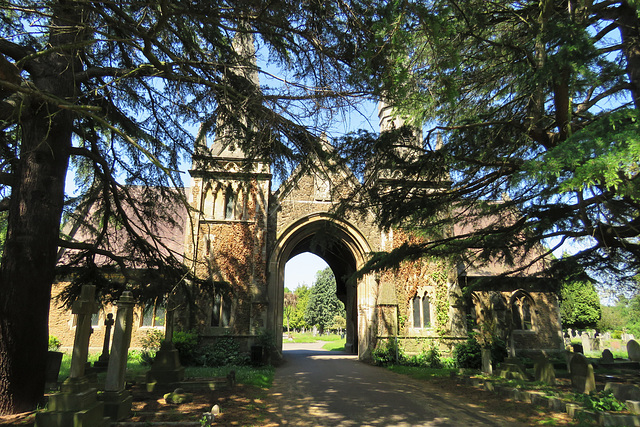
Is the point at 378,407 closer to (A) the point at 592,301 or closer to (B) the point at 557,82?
(B) the point at 557,82

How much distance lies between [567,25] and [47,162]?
8.35m

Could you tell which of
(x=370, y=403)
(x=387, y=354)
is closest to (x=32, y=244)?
(x=370, y=403)

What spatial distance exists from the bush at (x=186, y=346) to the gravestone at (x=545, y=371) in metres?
11.0

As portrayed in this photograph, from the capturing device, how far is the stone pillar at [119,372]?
6164mm

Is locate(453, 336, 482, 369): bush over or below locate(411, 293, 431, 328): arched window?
below

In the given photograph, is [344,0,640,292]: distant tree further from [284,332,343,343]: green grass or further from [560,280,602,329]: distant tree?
[284,332,343,343]: green grass

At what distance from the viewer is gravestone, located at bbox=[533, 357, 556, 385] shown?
32.1 feet

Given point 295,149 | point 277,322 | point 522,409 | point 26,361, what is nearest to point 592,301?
point 277,322

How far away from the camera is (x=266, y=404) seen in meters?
7.75

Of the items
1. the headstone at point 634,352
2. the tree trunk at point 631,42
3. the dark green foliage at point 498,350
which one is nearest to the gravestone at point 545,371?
the dark green foliage at point 498,350

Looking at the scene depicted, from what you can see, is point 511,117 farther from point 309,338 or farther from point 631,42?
point 309,338

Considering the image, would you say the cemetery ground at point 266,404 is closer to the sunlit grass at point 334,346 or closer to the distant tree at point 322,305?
the sunlit grass at point 334,346

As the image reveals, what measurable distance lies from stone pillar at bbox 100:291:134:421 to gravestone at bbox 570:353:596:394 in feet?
29.7

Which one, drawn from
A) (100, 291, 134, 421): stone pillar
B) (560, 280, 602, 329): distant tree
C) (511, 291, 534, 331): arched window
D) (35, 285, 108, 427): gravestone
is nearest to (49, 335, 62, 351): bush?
(100, 291, 134, 421): stone pillar
